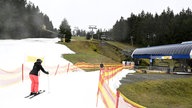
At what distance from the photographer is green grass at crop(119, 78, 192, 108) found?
83.3ft

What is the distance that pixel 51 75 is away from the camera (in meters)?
30.9

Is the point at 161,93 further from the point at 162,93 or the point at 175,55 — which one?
the point at 175,55

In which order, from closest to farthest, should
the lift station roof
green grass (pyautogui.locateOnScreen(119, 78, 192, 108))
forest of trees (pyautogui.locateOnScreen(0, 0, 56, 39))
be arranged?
green grass (pyautogui.locateOnScreen(119, 78, 192, 108)) → the lift station roof → forest of trees (pyautogui.locateOnScreen(0, 0, 56, 39))

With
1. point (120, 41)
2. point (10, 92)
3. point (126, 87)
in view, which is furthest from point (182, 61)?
point (120, 41)

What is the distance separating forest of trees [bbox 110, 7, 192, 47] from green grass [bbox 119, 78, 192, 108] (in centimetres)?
8250

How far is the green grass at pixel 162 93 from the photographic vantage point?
25.4m

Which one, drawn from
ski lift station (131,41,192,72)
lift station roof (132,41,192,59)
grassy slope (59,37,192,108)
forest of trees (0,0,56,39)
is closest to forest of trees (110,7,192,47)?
forest of trees (0,0,56,39)

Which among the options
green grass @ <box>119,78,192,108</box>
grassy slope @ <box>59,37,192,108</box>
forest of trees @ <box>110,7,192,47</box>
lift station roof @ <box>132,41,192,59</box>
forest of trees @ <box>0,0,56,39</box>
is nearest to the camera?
grassy slope @ <box>59,37,192,108</box>

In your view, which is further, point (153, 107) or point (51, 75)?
point (51, 75)

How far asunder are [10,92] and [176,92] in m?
18.5

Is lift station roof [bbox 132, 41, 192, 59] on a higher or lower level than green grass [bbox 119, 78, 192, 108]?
higher

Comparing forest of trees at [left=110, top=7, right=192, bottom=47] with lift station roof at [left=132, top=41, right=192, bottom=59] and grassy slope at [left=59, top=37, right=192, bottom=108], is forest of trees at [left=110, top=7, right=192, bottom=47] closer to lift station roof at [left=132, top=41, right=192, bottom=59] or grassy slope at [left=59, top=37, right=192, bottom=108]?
lift station roof at [left=132, top=41, right=192, bottom=59]

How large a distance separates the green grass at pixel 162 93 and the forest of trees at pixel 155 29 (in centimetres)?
8250

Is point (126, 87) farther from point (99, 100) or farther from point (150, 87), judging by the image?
point (99, 100)
